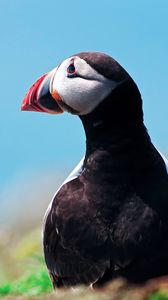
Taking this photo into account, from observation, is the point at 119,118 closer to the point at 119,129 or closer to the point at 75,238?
the point at 119,129

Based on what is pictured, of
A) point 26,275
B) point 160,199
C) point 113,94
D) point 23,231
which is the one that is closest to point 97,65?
point 113,94

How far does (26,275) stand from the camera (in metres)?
6.74

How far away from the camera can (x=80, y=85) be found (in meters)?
5.07

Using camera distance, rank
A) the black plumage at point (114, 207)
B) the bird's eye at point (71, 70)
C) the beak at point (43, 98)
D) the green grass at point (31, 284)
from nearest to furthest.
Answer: the black plumage at point (114, 207) < the bird's eye at point (71, 70) < the beak at point (43, 98) < the green grass at point (31, 284)

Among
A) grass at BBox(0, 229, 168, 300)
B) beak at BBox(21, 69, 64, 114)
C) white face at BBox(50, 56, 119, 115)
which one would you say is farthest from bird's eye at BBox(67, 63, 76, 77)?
grass at BBox(0, 229, 168, 300)

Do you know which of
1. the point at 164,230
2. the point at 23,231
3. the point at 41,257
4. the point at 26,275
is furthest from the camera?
the point at 23,231

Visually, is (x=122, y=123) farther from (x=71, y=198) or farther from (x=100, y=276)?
(x=100, y=276)

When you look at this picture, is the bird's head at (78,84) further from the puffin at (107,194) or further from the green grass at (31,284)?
the green grass at (31,284)

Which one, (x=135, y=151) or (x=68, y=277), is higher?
(x=135, y=151)

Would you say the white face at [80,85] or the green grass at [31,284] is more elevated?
the white face at [80,85]

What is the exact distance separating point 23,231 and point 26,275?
4.67ft

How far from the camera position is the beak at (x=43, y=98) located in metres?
5.38

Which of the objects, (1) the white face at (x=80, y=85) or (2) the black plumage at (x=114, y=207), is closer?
(2) the black plumage at (x=114, y=207)

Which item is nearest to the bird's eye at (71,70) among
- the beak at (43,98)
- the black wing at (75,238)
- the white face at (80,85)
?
the white face at (80,85)
